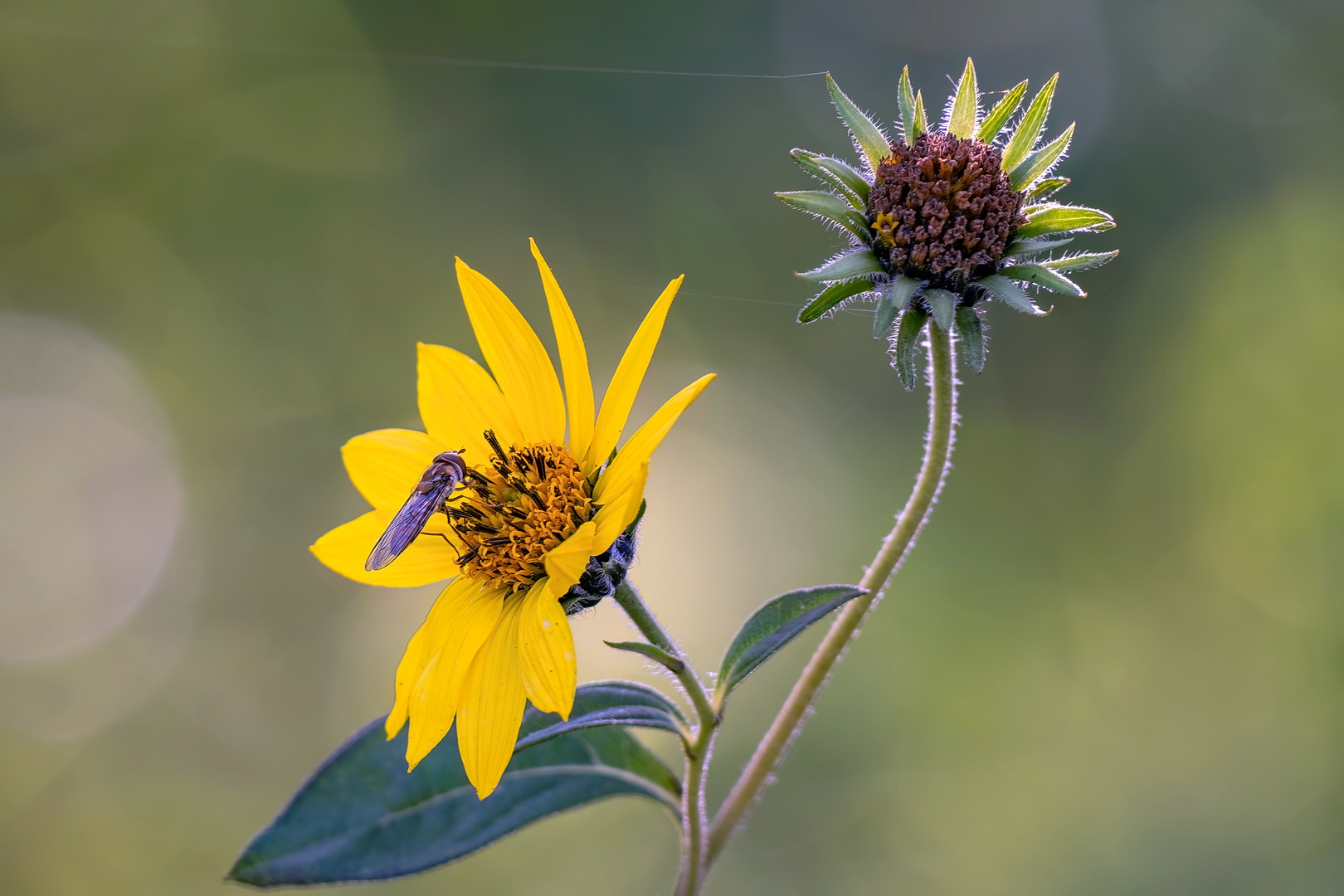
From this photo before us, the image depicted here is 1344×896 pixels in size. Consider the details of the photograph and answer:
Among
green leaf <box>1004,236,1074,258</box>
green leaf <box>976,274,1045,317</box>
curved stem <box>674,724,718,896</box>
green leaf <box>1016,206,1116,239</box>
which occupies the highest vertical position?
green leaf <box>1016,206,1116,239</box>

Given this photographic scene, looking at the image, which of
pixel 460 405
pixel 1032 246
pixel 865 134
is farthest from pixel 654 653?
pixel 865 134

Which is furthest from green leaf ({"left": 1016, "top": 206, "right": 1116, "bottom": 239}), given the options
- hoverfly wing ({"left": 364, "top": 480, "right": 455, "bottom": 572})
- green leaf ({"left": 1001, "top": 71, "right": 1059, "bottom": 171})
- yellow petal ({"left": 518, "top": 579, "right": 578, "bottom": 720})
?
hoverfly wing ({"left": 364, "top": 480, "right": 455, "bottom": 572})

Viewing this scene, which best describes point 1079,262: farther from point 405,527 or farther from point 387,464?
point 387,464

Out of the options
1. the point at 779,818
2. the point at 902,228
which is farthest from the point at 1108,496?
the point at 902,228

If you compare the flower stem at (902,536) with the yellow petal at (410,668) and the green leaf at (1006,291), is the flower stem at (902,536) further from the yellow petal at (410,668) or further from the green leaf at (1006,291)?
the yellow petal at (410,668)

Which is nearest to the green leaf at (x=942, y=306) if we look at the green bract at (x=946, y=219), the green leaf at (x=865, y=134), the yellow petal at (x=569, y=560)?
the green bract at (x=946, y=219)

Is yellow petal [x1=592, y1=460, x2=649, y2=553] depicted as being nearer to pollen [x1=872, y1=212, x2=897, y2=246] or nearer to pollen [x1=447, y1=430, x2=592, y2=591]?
pollen [x1=447, y1=430, x2=592, y2=591]
